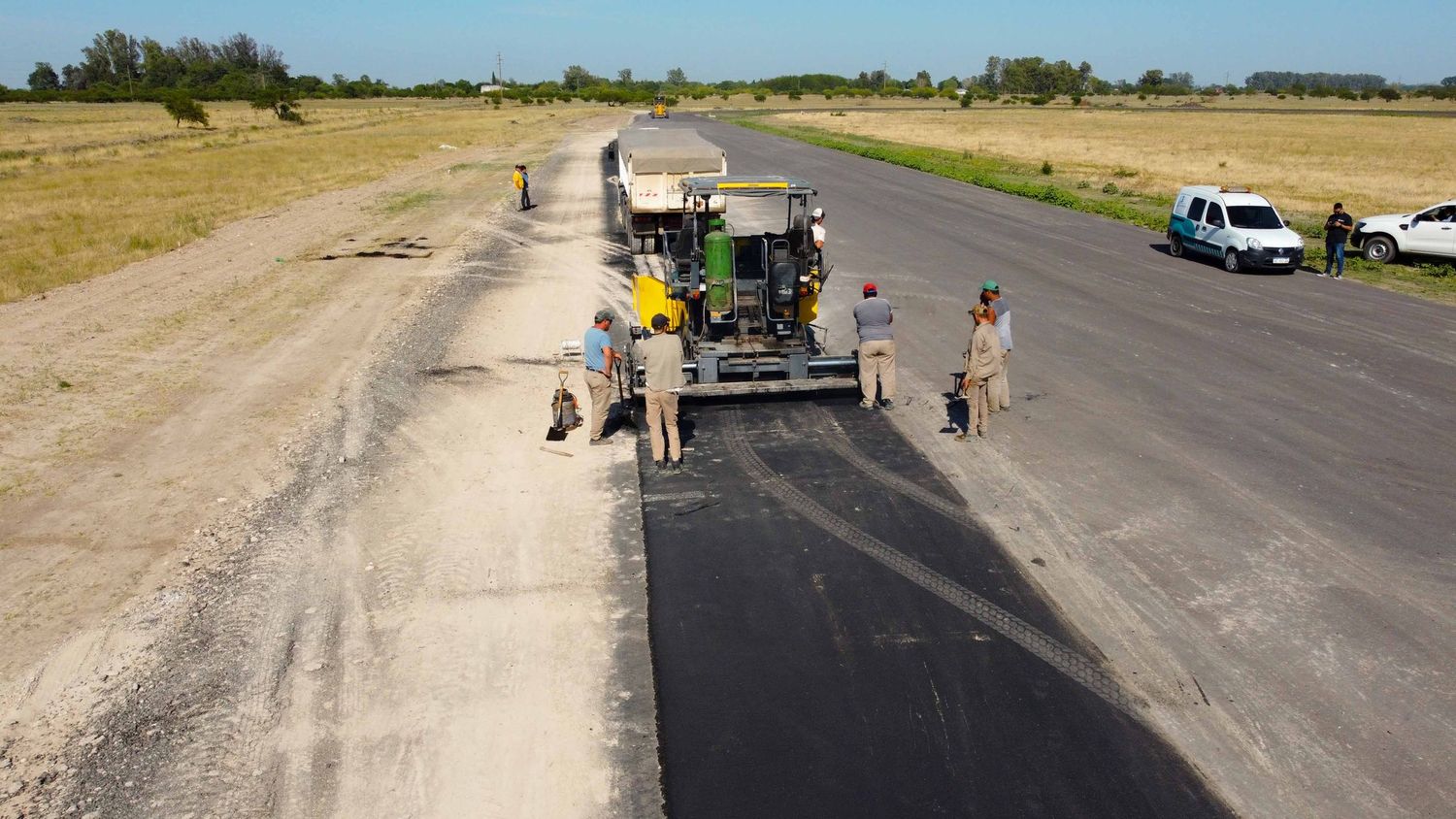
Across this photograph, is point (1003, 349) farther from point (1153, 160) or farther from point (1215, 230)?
point (1153, 160)

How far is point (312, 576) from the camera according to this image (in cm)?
847

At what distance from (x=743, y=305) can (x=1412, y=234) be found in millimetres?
19565

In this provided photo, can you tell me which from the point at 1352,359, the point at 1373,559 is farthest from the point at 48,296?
the point at 1352,359

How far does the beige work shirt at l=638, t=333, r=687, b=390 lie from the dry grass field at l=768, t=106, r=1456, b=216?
29.9 meters

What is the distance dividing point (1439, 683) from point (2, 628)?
12090 millimetres

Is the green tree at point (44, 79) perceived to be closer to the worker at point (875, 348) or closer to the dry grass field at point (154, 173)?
the dry grass field at point (154, 173)

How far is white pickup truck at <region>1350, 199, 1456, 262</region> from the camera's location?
2144 centimetres

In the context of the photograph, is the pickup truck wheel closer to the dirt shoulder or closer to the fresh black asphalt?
the fresh black asphalt

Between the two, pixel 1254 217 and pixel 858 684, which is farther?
pixel 1254 217

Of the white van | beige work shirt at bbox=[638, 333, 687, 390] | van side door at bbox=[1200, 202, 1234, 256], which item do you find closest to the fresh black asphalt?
beige work shirt at bbox=[638, 333, 687, 390]

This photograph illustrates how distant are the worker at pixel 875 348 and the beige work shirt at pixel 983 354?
3.76ft

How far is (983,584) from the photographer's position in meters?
8.16

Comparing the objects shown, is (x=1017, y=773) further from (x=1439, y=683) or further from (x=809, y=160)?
(x=809, y=160)

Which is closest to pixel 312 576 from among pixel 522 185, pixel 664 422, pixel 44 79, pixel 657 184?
pixel 664 422
